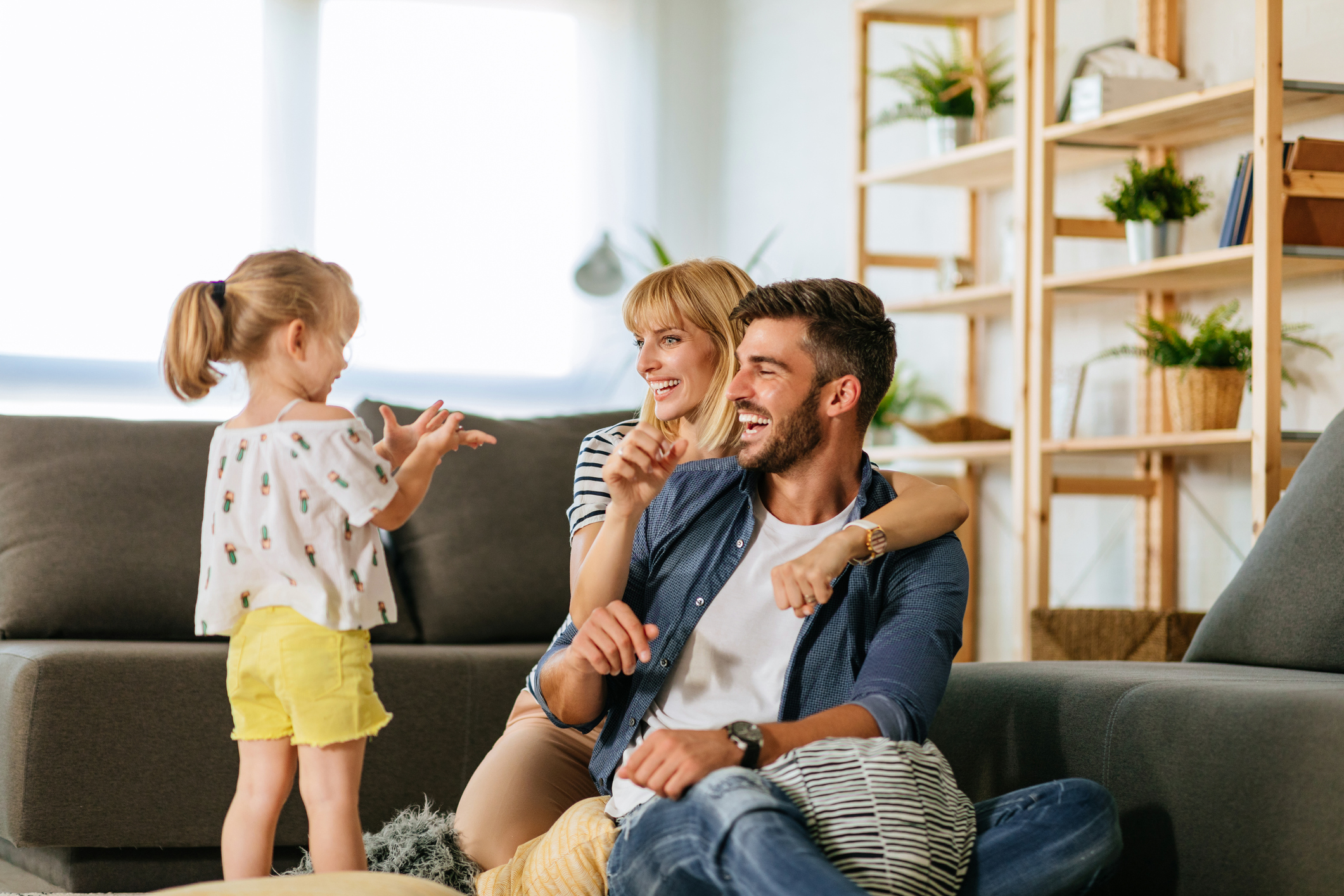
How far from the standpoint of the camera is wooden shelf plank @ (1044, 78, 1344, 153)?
281 centimetres

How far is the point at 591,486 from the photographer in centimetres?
187

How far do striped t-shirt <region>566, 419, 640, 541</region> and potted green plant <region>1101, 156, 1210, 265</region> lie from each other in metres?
1.64

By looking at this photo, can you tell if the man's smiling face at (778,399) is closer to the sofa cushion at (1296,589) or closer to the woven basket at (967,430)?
the sofa cushion at (1296,589)

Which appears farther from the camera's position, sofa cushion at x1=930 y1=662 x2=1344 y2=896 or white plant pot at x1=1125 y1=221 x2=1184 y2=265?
white plant pot at x1=1125 y1=221 x2=1184 y2=265

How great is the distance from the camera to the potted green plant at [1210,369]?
288 centimetres

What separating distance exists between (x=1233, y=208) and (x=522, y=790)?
1.96m

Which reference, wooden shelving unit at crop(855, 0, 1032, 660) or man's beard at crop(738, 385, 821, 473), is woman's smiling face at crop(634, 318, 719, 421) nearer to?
man's beard at crop(738, 385, 821, 473)

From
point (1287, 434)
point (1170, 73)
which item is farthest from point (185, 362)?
point (1170, 73)

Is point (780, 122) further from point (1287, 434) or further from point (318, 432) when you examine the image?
point (318, 432)

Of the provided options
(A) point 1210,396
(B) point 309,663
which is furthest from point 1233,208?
(B) point 309,663

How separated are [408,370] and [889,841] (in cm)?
A: 384

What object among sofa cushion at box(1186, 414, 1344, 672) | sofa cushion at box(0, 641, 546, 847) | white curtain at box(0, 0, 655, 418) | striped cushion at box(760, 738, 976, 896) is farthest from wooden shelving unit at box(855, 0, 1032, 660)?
striped cushion at box(760, 738, 976, 896)

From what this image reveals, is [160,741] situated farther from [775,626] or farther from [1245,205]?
[1245,205]

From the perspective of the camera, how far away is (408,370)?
482 centimetres
